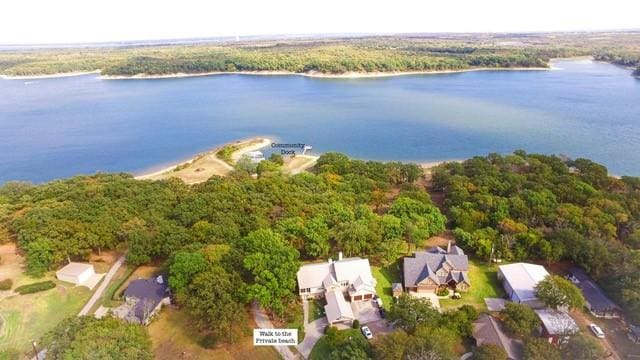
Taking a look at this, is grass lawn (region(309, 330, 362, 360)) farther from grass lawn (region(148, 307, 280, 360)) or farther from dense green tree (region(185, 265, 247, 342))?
dense green tree (region(185, 265, 247, 342))

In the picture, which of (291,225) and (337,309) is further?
(291,225)

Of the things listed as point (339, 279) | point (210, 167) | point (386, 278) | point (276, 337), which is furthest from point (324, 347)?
point (210, 167)

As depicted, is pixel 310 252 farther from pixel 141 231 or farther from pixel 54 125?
pixel 54 125

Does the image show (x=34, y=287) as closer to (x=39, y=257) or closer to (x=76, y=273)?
(x=39, y=257)

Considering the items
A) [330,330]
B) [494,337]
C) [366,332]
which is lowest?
[366,332]

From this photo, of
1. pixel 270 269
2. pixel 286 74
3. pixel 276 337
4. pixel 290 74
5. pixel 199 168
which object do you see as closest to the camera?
pixel 276 337

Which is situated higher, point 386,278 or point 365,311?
point 365,311

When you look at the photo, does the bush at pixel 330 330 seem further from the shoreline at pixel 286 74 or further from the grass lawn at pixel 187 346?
the shoreline at pixel 286 74
